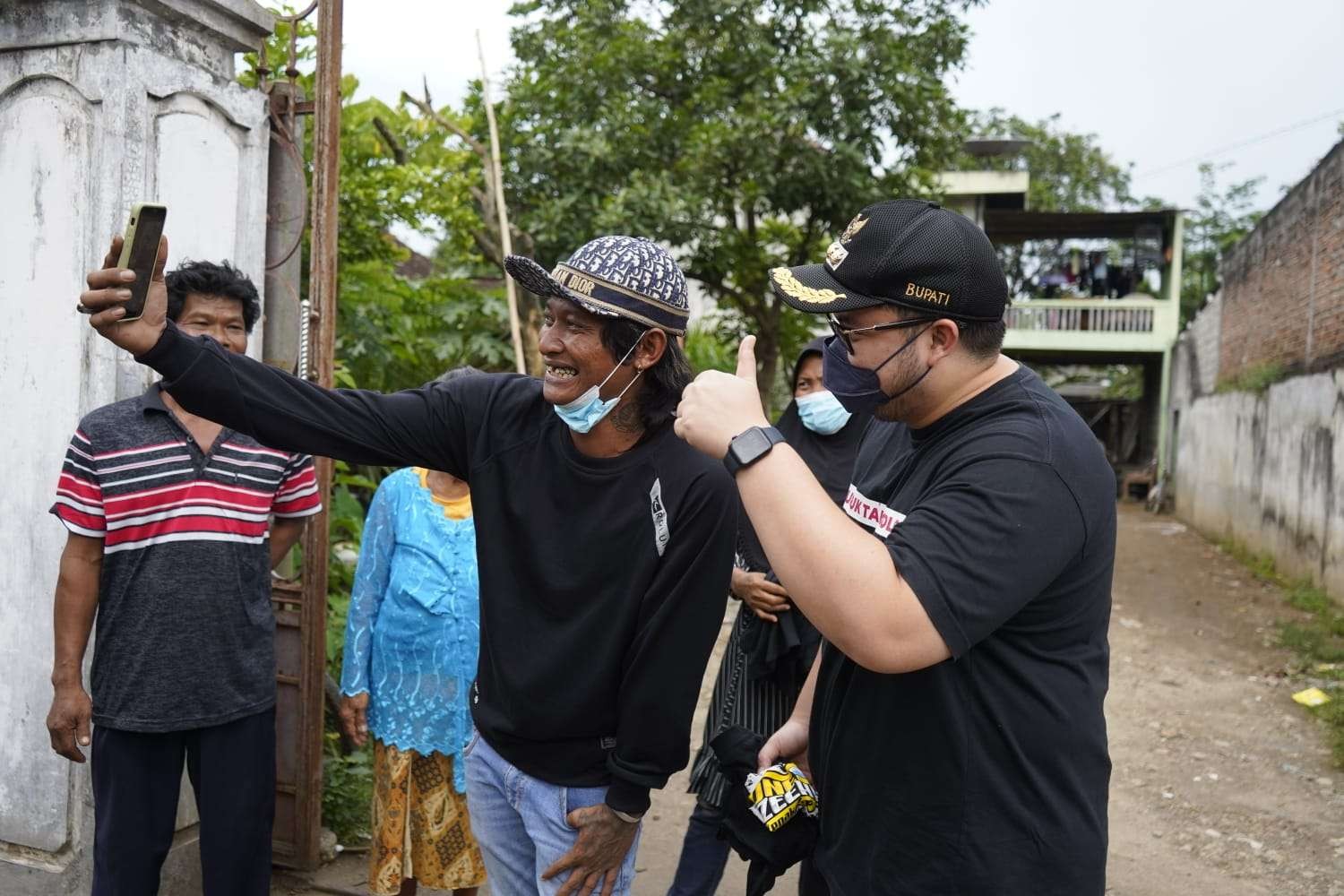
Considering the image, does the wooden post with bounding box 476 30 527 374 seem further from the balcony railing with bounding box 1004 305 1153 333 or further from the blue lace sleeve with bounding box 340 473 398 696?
the balcony railing with bounding box 1004 305 1153 333

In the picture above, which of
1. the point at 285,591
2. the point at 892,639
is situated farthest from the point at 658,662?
the point at 285,591

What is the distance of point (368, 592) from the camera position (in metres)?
3.37

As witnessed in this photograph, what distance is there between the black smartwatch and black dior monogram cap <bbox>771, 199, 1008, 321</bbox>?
267 millimetres

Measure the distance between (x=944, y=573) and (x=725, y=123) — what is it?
8.51m

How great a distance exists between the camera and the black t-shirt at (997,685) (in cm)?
146

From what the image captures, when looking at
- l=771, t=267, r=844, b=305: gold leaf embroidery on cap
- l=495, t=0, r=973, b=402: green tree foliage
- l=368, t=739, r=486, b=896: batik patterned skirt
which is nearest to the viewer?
l=771, t=267, r=844, b=305: gold leaf embroidery on cap

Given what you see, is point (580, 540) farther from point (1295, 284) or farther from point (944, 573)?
point (1295, 284)

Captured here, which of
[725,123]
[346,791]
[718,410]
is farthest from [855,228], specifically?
[725,123]

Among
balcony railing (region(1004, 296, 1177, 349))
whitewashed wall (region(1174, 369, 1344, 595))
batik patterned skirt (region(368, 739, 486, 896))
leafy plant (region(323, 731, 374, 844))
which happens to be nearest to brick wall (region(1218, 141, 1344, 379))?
whitewashed wall (region(1174, 369, 1344, 595))

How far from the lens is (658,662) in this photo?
6.67ft

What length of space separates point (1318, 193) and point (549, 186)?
28.0 feet

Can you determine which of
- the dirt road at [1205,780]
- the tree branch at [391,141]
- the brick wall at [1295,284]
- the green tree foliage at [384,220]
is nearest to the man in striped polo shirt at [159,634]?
the dirt road at [1205,780]

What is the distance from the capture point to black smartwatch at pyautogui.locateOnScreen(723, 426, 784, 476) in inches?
60.4

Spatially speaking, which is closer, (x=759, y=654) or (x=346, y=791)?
(x=759, y=654)
